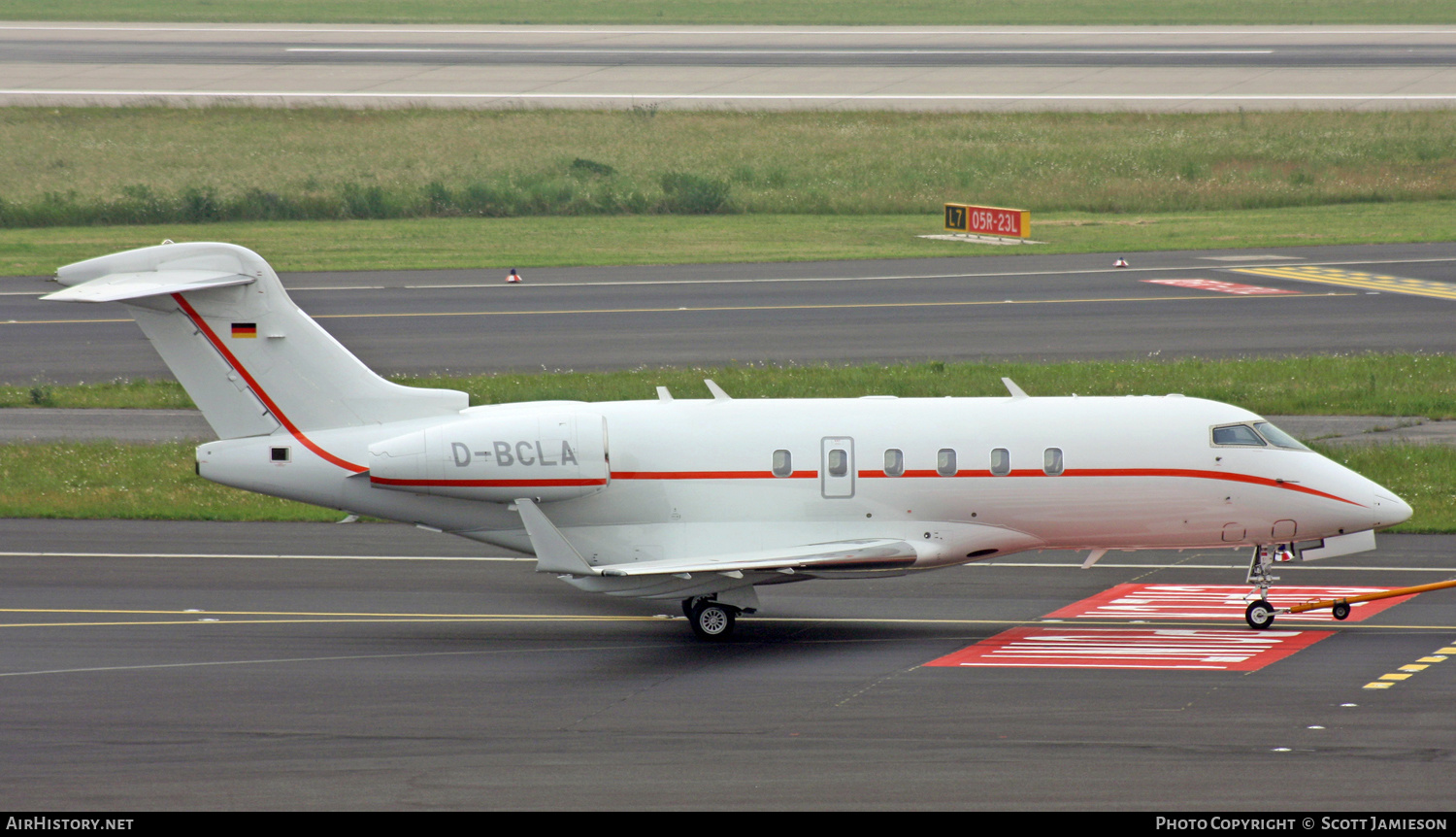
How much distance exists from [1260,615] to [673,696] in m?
8.67

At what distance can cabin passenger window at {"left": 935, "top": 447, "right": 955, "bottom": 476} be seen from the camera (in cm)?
2125

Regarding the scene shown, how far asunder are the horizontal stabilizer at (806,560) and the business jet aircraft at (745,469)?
0.22 feet

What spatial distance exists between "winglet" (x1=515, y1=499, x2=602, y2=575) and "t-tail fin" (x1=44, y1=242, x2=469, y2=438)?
3130mm

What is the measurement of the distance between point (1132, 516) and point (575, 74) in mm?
74044

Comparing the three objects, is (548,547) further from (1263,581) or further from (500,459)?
(1263,581)

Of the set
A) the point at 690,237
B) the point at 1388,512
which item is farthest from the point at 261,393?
the point at 690,237

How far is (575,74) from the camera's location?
297ft

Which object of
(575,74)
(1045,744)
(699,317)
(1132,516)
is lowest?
(1045,744)

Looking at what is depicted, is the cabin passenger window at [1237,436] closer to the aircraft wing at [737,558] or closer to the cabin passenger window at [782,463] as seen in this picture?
the aircraft wing at [737,558]

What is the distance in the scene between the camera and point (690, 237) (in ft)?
203

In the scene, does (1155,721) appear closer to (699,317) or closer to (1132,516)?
(1132,516)

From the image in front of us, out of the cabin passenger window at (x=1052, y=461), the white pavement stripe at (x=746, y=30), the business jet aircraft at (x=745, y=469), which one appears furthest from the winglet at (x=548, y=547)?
the white pavement stripe at (x=746, y=30)

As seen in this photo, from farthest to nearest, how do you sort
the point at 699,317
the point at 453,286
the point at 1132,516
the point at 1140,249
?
1. the point at 1140,249
2. the point at 453,286
3. the point at 699,317
4. the point at 1132,516
